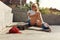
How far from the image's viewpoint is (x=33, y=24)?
12.5m

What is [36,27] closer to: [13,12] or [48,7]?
[13,12]

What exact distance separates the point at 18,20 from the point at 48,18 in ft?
7.82

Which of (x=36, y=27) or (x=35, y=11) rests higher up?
(x=35, y=11)

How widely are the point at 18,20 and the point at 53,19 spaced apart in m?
2.76

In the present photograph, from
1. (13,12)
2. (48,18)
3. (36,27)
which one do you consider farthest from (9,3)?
(36,27)

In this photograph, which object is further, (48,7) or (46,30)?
(48,7)

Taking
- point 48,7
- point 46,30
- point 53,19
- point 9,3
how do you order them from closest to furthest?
1. point 46,30
2. point 53,19
3. point 48,7
4. point 9,3

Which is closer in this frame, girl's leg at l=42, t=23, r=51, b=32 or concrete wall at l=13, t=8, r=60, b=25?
girl's leg at l=42, t=23, r=51, b=32

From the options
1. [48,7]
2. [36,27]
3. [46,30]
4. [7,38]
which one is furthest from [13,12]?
[7,38]

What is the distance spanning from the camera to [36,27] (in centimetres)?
1270

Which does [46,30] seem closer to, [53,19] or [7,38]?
[7,38]

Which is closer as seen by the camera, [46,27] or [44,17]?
[46,27]

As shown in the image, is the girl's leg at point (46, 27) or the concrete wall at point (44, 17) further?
the concrete wall at point (44, 17)

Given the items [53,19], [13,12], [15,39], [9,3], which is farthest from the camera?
[9,3]
